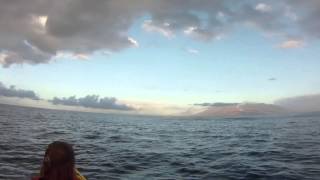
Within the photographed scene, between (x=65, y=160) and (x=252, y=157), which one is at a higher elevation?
(x=65, y=160)

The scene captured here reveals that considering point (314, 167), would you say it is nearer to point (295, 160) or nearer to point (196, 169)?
point (295, 160)

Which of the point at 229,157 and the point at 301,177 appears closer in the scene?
the point at 301,177

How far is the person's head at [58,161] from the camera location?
4902 millimetres

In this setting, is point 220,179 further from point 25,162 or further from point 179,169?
point 25,162

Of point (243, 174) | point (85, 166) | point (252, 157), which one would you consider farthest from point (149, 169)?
point (252, 157)

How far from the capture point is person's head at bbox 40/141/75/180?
490cm

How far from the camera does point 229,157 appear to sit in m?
25.3

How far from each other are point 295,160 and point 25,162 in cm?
1560

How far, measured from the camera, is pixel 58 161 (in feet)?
16.1

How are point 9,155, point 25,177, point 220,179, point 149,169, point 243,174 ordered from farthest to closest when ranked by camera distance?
point 9,155
point 149,169
point 243,174
point 220,179
point 25,177

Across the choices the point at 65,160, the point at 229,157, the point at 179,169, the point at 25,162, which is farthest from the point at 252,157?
the point at 65,160

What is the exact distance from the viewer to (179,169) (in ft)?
67.4

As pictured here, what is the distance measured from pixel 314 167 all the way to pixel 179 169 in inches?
283

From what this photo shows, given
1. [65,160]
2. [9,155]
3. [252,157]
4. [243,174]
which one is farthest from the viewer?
[252,157]
